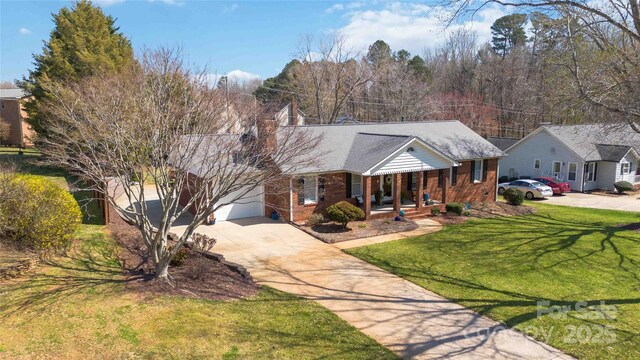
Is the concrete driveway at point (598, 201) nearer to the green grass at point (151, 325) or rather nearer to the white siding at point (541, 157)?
the white siding at point (541, 157)

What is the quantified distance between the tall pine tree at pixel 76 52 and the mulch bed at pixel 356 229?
18.7m

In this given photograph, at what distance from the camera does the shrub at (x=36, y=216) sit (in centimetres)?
1253

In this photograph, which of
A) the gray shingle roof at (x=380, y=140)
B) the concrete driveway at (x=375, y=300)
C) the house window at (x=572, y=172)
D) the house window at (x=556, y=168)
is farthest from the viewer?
the house window at (x=556, y=168)

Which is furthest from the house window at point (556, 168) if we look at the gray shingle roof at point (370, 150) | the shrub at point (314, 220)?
the shrub at point (314, 220)

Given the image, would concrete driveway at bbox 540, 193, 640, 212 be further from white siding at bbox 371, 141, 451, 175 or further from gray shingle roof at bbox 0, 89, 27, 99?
gray shingle roof at bbox 0, 89, 27, 99

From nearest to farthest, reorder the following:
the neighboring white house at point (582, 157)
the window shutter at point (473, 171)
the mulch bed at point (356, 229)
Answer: the mulch bed at point (356, 229), the window shutter at point (473, 171), the neighboring white house at point (582, 157)

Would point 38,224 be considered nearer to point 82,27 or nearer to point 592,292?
point 592,292

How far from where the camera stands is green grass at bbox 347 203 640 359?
10826 millimetres

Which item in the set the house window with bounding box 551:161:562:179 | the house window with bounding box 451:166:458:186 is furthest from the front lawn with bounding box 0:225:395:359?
the house window with bounding box 551:161:562:179

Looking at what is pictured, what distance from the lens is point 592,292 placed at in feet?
43.9

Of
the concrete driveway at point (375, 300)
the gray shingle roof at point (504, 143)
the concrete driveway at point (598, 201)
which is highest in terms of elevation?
the gray shingle roof at point (504, 143)

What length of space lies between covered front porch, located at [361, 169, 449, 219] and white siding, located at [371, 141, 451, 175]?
44 centimetres

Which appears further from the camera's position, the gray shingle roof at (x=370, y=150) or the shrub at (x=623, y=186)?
the shrub at (x=623, y=186)

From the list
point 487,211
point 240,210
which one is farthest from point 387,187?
point 240,210
